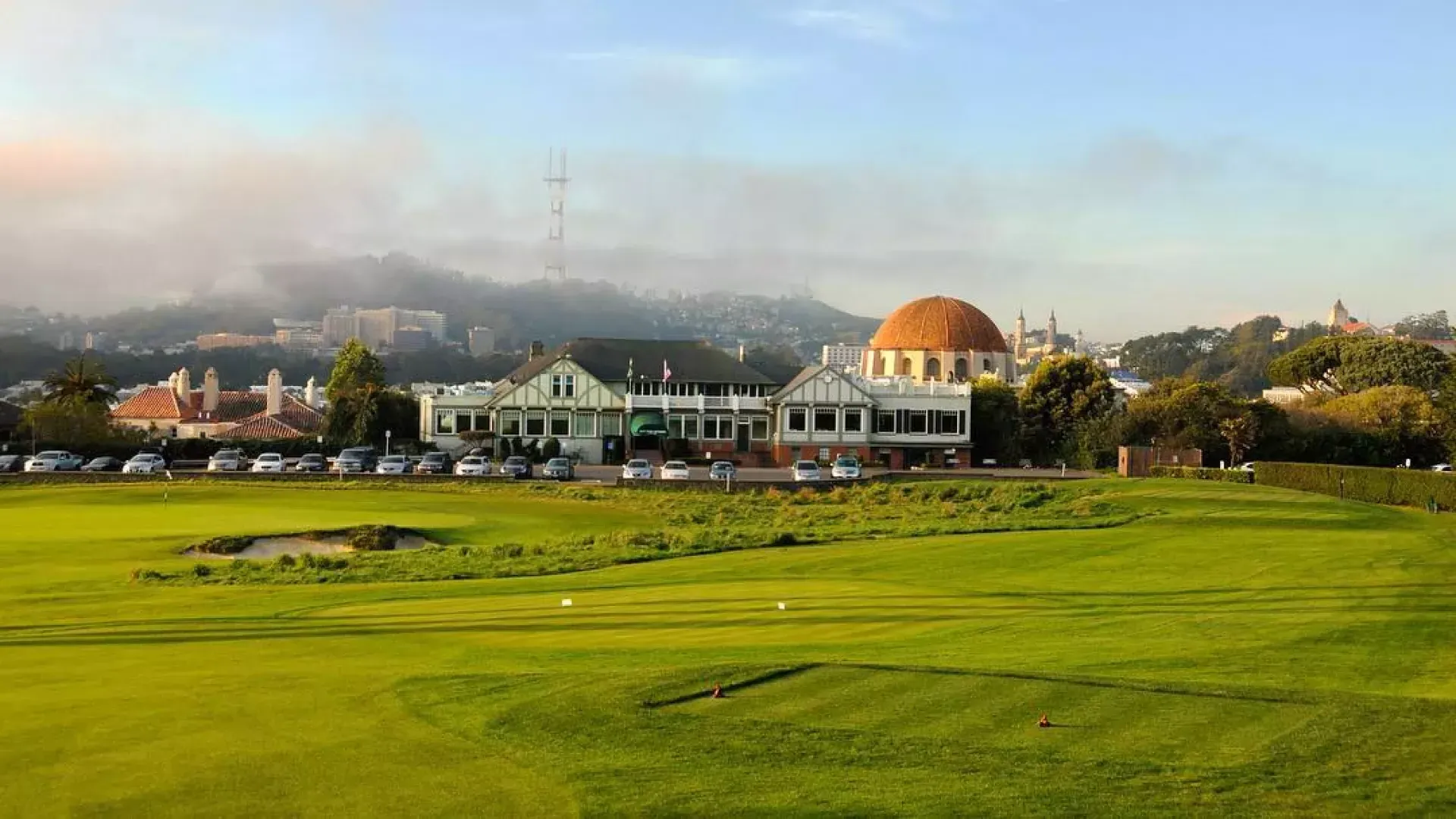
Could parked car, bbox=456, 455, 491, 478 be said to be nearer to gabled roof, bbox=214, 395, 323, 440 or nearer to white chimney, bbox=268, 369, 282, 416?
gabled roof, bbox=214, 395, 323, 440

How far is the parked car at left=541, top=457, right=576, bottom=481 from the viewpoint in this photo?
6206 cm

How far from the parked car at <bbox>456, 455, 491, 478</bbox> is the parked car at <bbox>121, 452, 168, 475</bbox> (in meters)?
12.6

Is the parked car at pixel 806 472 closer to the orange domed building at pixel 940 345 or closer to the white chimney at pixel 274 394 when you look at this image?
the orange domed building at pixel 940 345

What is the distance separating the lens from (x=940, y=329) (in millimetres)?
109438

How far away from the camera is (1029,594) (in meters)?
24.1

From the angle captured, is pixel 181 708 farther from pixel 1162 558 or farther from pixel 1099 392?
pixel 1099 392

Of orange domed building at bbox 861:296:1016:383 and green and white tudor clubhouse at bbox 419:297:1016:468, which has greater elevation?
orange domed building at bbox 861:296:1016:383

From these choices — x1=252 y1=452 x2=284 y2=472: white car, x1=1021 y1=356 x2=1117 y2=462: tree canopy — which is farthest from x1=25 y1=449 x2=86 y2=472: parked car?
x1=1021 y1=356 x2=1117 y2=462: tree canopy

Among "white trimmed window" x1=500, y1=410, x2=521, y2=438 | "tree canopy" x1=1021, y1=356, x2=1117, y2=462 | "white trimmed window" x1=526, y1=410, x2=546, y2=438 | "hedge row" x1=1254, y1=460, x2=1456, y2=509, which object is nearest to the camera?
"hedge row" x1=1254, y1=460, x2=1456, y2=509

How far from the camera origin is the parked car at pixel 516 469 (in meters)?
61.5

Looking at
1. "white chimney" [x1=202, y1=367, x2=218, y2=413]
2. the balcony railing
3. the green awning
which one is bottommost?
the green awning

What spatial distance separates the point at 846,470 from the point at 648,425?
62.6 ft

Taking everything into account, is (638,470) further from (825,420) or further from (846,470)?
(825,420)

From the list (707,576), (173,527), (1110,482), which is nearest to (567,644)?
(707,576)
